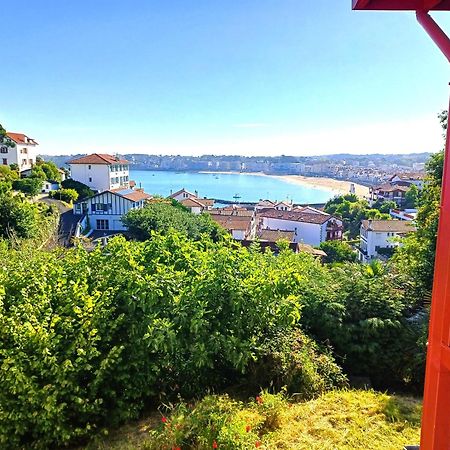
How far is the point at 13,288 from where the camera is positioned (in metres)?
3.47

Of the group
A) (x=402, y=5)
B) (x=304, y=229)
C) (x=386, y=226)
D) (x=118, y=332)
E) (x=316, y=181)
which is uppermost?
(x=316, y=181)

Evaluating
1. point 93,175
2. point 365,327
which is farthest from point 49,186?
point 365,327

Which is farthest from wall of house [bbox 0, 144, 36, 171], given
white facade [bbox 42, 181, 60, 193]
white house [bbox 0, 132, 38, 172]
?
white facade [bbox 42, 181, 60, 193]

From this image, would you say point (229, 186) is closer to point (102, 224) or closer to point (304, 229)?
point (304, 229)

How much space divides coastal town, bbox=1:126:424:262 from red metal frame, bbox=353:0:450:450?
63.0ft

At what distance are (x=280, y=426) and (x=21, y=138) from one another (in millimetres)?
38783

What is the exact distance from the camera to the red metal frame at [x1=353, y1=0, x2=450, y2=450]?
1.27m

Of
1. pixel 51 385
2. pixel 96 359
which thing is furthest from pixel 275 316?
pixel 51 385

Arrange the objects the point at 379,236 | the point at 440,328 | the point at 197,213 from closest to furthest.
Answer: the point at 440,328
the point at 379,236
the point at 197,213

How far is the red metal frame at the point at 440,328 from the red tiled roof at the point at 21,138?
37842 mm

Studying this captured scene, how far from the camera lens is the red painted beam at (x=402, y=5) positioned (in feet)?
4.60

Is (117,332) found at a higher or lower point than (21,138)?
lower

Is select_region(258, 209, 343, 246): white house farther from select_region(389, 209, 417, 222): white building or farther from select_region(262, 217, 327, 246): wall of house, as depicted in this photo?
select_region(389, 209, 417, 222): white building

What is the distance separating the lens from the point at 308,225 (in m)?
36.5
